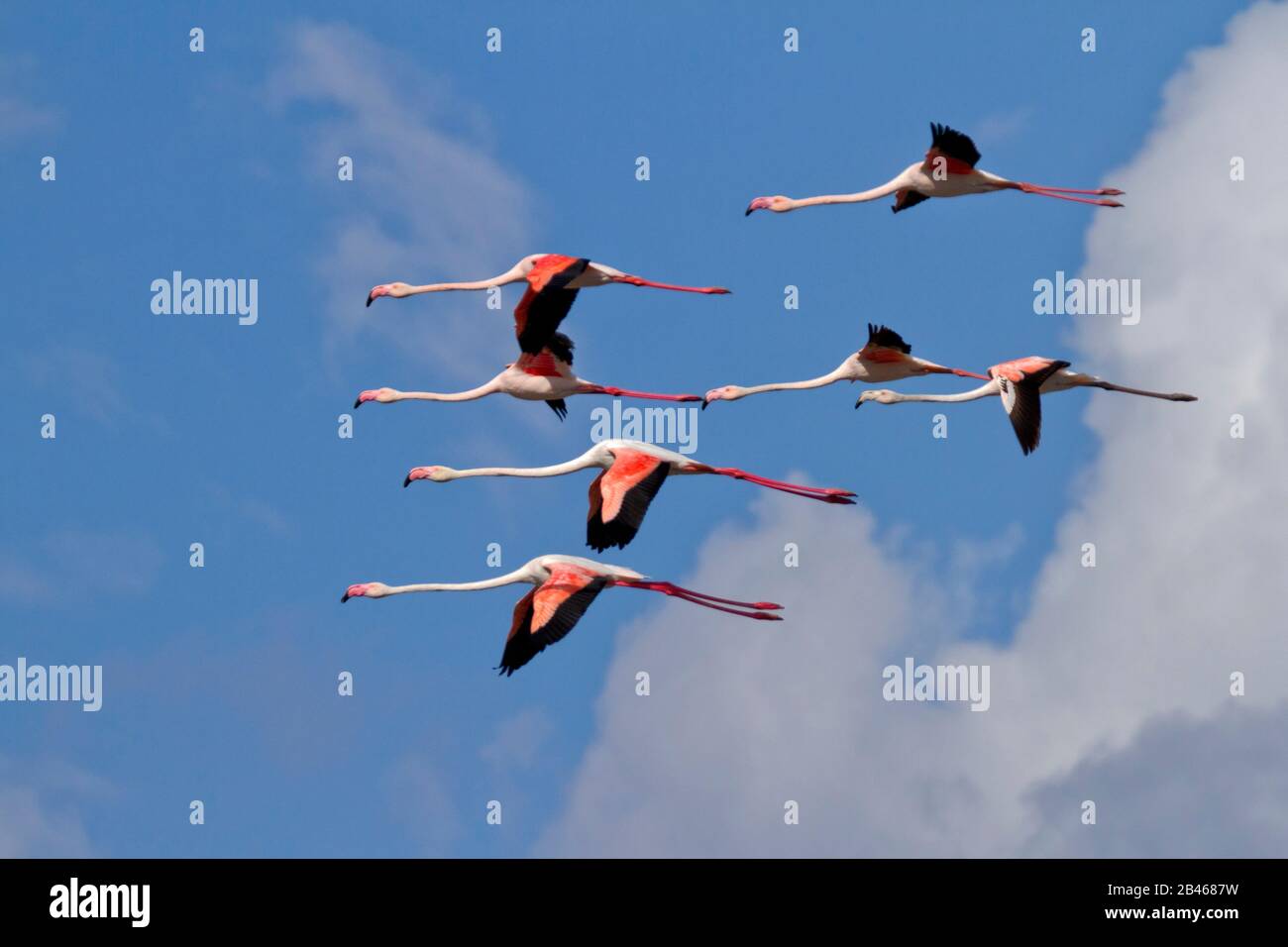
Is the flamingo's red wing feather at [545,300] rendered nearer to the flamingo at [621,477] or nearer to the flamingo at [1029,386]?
the flamingo at [621,477]

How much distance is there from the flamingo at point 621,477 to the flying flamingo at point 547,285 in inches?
67.5

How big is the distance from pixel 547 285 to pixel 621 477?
10.2 feet

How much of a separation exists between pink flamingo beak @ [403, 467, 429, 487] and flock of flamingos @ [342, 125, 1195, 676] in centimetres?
1

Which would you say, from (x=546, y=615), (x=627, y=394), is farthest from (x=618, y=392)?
(x=546, y=615)

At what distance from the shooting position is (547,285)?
40.5 metres

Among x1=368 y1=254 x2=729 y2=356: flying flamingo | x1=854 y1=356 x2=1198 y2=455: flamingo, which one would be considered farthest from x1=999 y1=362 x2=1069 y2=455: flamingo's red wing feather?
x1=368 y1=254 x2=729 y2=356: flying flamingo

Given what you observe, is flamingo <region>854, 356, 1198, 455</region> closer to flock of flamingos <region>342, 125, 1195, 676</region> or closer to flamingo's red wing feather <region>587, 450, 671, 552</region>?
flock of flamingos <region>342, 125, 1195, 676</region>

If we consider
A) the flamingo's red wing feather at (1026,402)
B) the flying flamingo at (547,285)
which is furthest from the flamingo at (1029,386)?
the flying flamingo at (547,285)

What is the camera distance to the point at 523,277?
42.8m

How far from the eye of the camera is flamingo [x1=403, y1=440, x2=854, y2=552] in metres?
36.6

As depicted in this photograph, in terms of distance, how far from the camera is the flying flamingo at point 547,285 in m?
39.0

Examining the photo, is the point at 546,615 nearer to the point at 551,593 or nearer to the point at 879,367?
the point at 551,593
